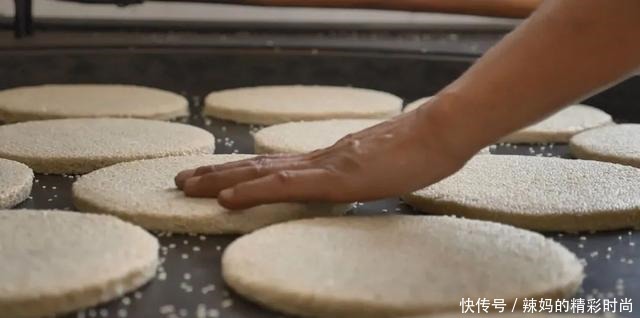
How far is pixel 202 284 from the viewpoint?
1.02 metres

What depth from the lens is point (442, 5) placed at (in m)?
2.12

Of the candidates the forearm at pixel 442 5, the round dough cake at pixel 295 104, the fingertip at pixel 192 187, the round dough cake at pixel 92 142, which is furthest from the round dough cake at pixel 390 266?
the forearm at pixel 442 5

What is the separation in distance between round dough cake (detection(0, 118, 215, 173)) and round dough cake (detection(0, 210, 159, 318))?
311mm

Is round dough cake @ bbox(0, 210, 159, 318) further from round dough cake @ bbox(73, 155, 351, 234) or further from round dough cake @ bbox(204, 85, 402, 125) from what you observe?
round dough cake @ bbox(204, 85, 402, 125)

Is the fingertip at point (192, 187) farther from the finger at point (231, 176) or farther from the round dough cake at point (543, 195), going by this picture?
the round dough cake at point (543, 195)

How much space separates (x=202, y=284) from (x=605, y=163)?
0.70m

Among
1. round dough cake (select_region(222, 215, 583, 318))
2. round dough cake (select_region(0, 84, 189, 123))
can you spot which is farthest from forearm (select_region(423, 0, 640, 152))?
round dough cake (select_region(0, 84, 189, 123))

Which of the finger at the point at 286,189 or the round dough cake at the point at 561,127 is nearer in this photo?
the finger at the point at 286,189

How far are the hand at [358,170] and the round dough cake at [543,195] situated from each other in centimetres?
16

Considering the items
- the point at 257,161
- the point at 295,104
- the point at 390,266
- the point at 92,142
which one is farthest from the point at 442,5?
the point at 390,266

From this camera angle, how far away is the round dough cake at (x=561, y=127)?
1.71 meters

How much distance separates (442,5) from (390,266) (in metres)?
1.26

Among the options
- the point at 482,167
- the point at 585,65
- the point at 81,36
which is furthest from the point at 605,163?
the point at 81,36

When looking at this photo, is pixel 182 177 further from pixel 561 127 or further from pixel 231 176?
pixel 561 127
